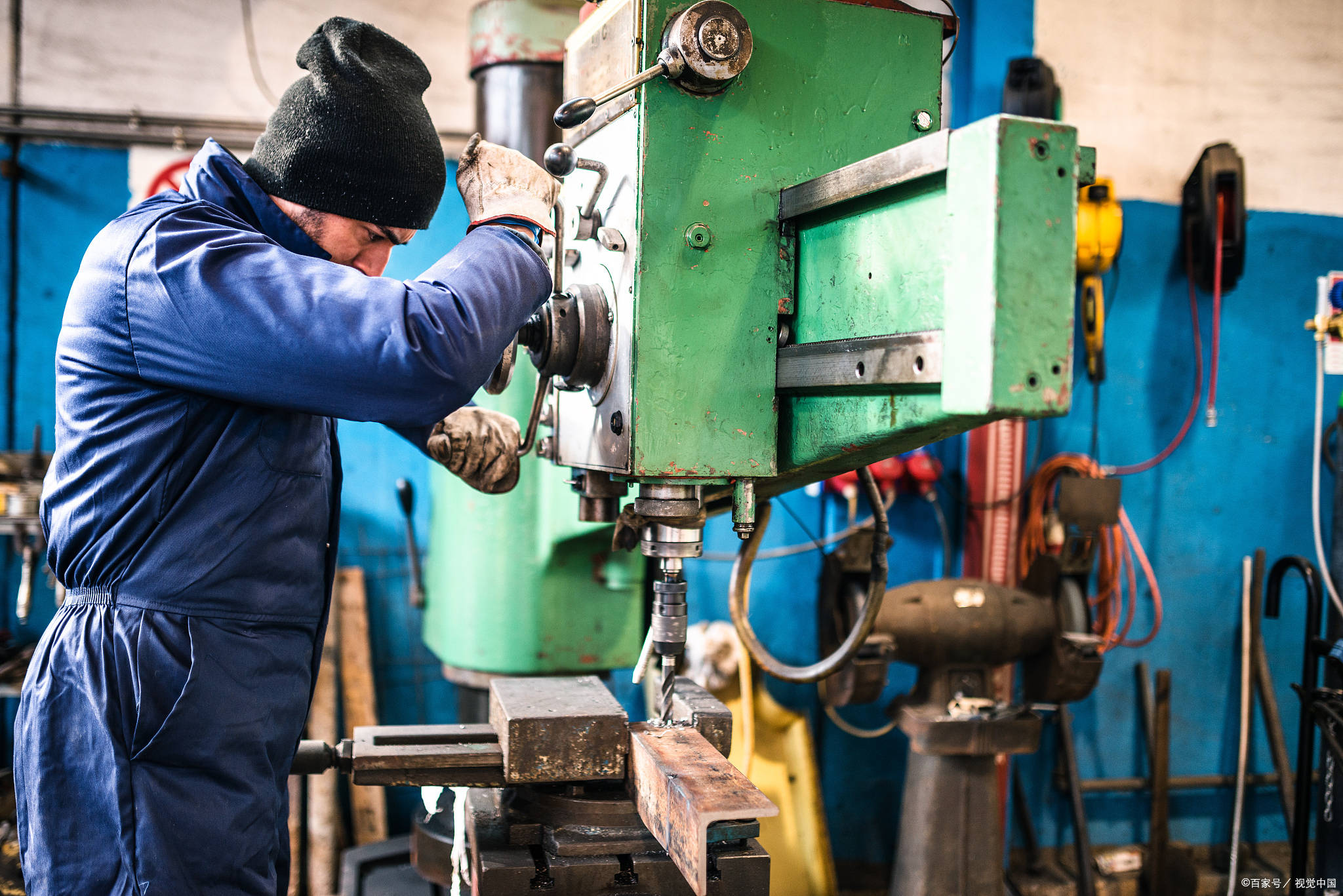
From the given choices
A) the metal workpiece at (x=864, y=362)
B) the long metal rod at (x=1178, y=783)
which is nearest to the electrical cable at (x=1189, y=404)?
the long metal rod at (x=1178, y=783)

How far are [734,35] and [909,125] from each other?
0.22 meters

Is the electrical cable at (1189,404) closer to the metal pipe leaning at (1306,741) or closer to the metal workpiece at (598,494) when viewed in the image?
the metal pipe leaning at (1306,741)

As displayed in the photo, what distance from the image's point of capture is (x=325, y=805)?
2396mm

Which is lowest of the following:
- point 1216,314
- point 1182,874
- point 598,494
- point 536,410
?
point 1182,874

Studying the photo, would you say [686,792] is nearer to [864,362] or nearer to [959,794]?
[864,362]

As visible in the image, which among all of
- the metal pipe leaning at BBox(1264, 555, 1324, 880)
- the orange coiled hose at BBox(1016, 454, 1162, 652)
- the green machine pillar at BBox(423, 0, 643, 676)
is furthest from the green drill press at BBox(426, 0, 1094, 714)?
the orange coiled hose at BBox(1016, 454, 1162, 652)

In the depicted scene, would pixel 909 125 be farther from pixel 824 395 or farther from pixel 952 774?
pixel 952 774

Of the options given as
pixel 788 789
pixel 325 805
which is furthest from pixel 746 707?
pixel 325 805

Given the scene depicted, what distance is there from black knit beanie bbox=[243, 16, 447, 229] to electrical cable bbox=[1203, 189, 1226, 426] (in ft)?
Answer: 8.05

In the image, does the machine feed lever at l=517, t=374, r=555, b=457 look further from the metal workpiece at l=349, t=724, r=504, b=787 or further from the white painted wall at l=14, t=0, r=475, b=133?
the white painted wall at l=14, t=0, r=475, b=133

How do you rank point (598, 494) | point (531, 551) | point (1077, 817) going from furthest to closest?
point (1077, 817)
point (531, 551)
point (598, 494)

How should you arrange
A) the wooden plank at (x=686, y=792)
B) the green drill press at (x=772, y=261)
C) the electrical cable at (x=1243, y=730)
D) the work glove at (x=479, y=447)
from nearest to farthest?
the green drill press at (x=772, y=261) → the wooden plank at (x=686, y=792) → the work glove at (x=479, y=447) → the electrical cable at (x=1243, y=730)

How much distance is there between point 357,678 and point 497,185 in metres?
1.88

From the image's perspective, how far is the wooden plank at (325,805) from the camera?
2379mm
